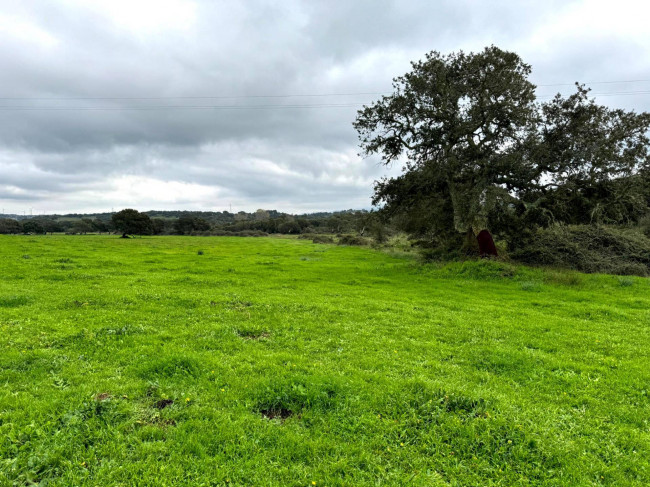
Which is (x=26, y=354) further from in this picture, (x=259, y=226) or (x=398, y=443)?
(x=259, y=226)

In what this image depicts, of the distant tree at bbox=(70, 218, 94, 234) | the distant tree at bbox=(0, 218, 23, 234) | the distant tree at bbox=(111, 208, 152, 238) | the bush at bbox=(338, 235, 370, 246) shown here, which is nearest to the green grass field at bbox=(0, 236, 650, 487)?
the bush at bbox=(338, 235, 370, 246)

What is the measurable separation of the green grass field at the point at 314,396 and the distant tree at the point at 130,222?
95154 mm

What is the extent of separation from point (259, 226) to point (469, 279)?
14438 cm

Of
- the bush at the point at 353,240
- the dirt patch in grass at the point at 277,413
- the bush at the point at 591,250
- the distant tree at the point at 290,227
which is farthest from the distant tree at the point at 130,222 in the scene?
the dirt patch in grass at the point at 277,413

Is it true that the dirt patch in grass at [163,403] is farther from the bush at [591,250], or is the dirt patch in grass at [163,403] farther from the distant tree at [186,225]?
the distant tree at [186,225]

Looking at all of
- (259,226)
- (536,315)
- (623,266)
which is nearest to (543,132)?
(623,266)

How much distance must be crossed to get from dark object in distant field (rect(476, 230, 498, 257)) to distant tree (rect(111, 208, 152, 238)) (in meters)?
95.3

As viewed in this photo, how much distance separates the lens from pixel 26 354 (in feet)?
26.3

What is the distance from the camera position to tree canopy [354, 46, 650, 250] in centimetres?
2536

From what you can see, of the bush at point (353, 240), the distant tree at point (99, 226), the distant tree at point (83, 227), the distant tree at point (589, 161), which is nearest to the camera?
the distant tree at point (589, 161)

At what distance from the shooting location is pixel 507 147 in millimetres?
28375

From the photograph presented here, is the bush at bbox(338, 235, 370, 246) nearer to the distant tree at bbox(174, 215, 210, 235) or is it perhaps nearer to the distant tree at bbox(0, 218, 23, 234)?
the distant tree at bbox(174, 215, 210, 235)

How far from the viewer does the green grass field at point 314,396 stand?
496cm

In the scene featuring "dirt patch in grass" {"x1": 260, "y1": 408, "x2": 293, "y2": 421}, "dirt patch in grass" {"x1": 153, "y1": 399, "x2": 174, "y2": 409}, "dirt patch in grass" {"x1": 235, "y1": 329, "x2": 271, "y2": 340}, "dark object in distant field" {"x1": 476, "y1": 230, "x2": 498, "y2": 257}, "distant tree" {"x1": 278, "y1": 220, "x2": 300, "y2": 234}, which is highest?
"distant tree" {"x1": 278, "y1": 220, "x2": 300, "y2": 234}
